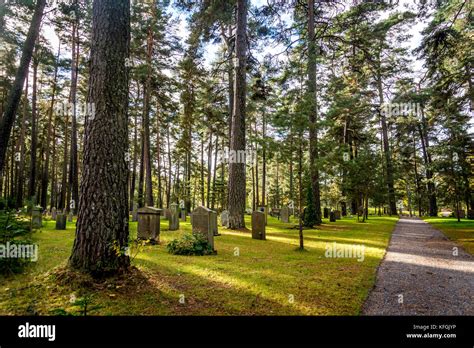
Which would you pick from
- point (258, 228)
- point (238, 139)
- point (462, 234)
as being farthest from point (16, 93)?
point (462, 234)

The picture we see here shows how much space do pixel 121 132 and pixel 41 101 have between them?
1142 inches

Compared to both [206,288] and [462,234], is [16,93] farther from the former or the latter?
[462,234]

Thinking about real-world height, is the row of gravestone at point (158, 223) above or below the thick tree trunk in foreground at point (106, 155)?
below

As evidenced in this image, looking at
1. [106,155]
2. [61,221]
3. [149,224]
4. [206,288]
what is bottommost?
[206,288]

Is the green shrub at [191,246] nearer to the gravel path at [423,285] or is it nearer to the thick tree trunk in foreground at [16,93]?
the gravel path at [423,285]

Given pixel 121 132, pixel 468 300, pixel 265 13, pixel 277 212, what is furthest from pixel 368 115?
pixel 121 132

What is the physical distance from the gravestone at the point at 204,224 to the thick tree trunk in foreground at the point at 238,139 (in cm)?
441

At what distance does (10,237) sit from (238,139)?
925cm

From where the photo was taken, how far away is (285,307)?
363cm

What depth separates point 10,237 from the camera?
4.99 m

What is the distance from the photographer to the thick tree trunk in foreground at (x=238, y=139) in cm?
1239

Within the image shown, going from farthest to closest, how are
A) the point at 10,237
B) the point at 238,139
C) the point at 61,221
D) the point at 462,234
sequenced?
the point at 462,234
the point at 238,139
the point at 61,221
the point at 10,237

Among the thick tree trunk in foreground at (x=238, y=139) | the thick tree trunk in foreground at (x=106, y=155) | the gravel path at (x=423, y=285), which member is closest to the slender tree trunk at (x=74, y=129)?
the thick tree trunk in foreground at (x=238, y=139)
